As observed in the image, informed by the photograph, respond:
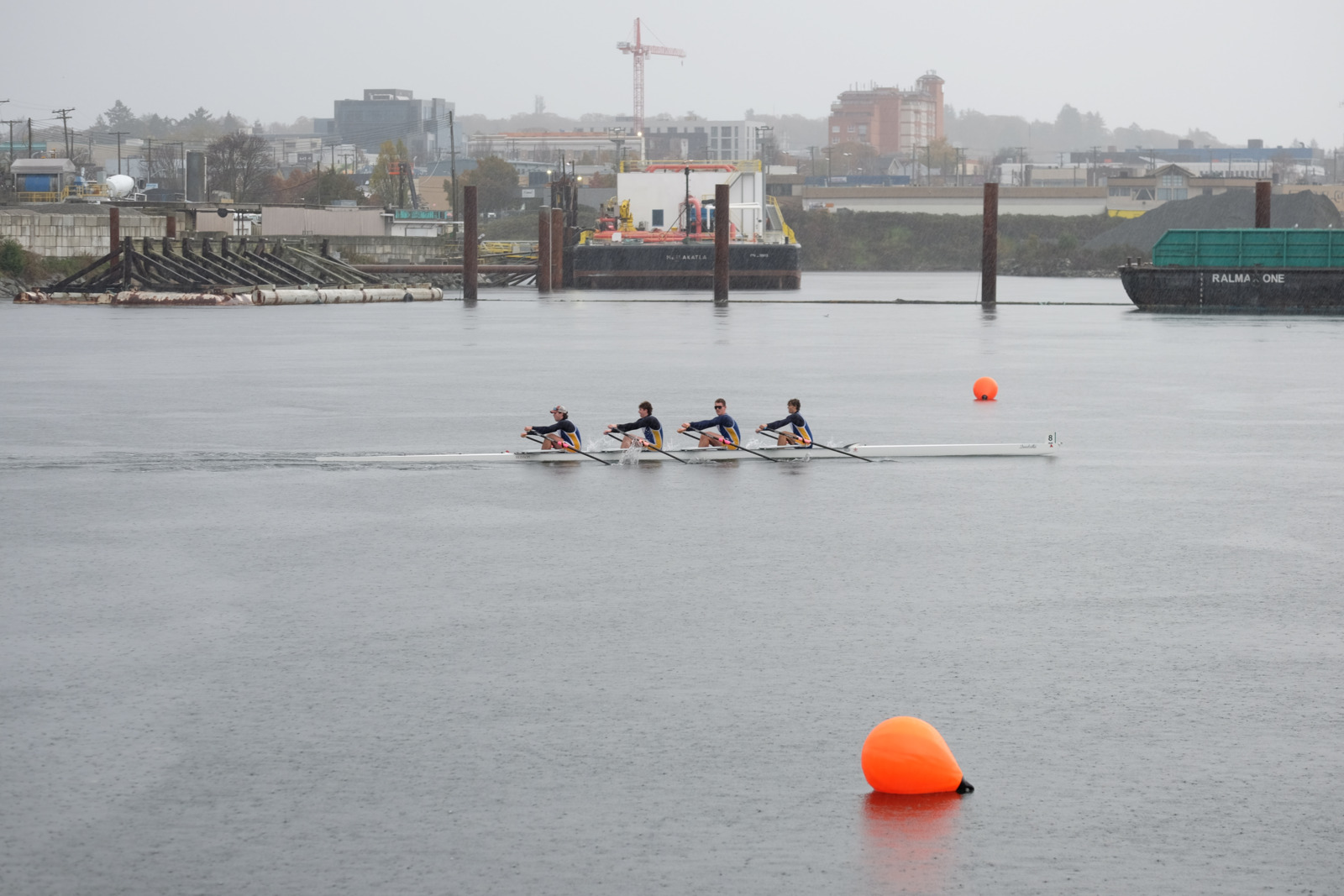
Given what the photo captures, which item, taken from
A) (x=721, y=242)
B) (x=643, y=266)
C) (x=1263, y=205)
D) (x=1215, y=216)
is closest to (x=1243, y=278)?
(x=1263, y=205)

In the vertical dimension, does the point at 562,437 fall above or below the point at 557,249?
below

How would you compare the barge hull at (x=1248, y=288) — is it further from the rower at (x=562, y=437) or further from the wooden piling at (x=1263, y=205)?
the rower at (x=562, y=437)

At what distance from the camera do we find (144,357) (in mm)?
43094

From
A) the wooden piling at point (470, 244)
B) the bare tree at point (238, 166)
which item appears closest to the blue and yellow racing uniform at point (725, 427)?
the wooden piling at point (470, 244)

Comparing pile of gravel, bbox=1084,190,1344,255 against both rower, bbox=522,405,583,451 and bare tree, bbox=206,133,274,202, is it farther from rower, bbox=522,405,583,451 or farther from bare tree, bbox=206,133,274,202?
rower, bbox=522,405,583,451

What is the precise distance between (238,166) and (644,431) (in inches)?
6558

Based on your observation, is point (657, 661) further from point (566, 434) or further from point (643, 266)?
point (643, 266)

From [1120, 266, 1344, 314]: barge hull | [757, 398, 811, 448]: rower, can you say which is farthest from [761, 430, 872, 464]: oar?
[1120, 266, 1344, 314]: barge hull

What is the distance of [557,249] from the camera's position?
302 ft

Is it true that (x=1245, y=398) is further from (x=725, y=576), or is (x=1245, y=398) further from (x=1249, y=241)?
(x=1249, y=241)

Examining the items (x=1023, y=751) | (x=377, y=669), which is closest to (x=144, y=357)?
(x=377, y=669)

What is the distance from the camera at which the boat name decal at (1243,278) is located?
66.7 meters

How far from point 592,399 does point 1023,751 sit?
22.2 meters

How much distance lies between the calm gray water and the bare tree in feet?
493
